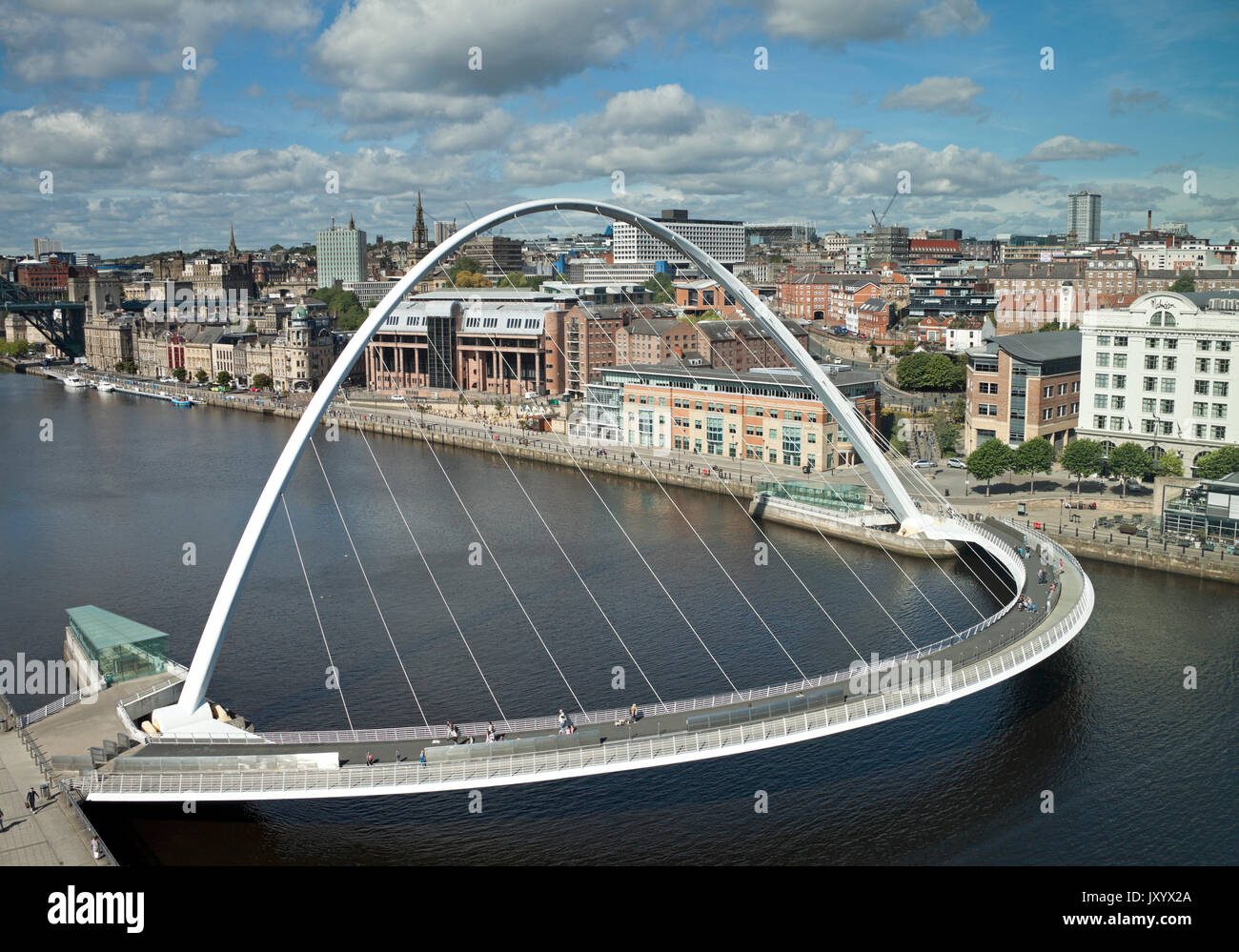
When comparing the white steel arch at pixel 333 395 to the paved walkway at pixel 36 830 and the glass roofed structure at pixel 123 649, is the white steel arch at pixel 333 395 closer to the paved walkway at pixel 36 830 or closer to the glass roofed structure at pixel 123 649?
the glass roofed structure at pixel 123 649

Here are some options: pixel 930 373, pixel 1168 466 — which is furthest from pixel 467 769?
pixel 930 373

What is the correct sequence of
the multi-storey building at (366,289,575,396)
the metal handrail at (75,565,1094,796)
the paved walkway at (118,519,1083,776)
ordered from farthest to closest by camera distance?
the multi-storey building at (366,289,575,396)
the paved walkway at (118,519,1083,776)
the metal handrail at (75,565,1094,796)

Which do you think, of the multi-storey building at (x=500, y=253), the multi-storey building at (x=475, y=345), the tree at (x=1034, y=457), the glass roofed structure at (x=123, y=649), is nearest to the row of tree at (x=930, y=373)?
the multi-storey building at (x=475, y=345)

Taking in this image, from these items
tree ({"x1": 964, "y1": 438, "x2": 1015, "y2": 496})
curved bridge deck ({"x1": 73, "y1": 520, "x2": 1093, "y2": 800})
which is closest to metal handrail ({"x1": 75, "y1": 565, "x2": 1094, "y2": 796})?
curved bridge deck ({"x1": 73, "y1": 520, "x2": 1093, "y2": 800})

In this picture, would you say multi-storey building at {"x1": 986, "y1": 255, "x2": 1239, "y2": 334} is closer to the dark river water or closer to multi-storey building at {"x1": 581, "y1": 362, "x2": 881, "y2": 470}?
multi-storey building at {"x1": 581, "y1": 362, "x2": 881, "y2": 470}
